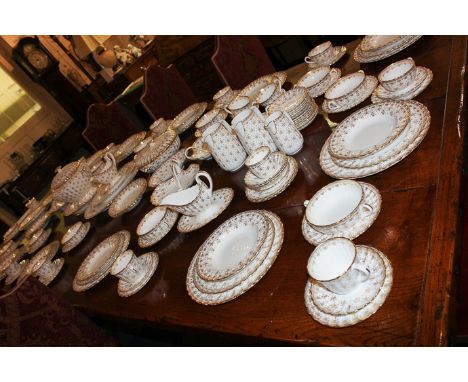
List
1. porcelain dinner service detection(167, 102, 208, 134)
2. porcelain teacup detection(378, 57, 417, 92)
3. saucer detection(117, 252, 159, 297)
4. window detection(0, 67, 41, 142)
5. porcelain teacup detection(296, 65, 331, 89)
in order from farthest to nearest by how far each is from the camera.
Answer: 1. window detection(0, 67, 41, 142)
2. porcelain dinner service detection(167, 102, 208, 134)
3. porcelain teacup detection(296, 65, 331, 89)
4. saucer detection(117, 252, 159, 297)
5. porcelain teacup detection(378, 57, 417, 92)

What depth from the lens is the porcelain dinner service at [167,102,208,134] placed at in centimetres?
194

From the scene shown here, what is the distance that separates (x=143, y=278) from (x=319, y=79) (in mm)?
993

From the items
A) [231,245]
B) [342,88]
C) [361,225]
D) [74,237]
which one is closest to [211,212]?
[231,245]

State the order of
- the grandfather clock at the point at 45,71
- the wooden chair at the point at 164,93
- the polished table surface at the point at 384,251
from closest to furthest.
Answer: the polished table surface at the point at 384,251 → the wooden chair at the point at 164,93 → the grandfather clock at the point at 45,71

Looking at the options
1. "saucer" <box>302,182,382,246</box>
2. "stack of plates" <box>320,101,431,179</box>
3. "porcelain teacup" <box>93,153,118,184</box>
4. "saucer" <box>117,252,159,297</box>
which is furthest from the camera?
"porcelain teacup" <box>93,153,118,184</box>

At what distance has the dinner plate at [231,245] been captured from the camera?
96cm

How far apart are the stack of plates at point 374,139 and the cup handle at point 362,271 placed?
293 mm

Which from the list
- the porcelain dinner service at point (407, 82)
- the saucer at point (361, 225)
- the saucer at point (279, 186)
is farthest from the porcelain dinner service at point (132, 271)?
the porcelain dinner service at point (407, 82)

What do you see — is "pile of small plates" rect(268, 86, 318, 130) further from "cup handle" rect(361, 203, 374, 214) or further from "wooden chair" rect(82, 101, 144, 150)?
"wooden chair" rect(82, 101, 144, 150)

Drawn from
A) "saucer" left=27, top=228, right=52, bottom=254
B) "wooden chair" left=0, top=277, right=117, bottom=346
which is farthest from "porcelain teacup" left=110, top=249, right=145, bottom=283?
"saucer" left=27, top=228, right=52, bottom=254

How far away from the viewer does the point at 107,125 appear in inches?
108

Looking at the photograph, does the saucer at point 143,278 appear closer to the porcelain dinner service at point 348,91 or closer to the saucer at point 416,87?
the porcelain dinner service at point 348,91

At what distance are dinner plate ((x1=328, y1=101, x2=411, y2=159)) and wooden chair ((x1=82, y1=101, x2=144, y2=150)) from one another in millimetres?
1997

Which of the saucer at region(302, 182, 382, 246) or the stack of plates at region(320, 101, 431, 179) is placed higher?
the stack of plates at region(320, 101, 431, 179)
